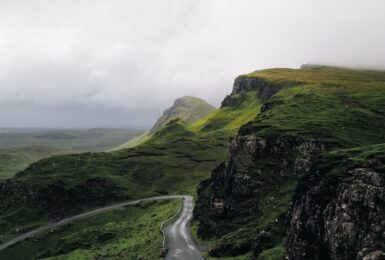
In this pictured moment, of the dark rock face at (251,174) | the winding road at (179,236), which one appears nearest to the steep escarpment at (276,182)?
the dark rock face at (251,174)

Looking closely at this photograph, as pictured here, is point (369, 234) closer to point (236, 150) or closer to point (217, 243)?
point (217, 243)

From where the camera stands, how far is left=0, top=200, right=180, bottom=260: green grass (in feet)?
349

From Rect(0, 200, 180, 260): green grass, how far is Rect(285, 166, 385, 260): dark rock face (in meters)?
35.0

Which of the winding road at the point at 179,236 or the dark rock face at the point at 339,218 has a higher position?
the dark rock face at the point at 339,218

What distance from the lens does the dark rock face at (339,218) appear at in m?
54.8

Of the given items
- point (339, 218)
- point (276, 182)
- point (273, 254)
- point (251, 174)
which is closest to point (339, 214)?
point (339, 218)

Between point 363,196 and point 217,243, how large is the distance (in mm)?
33435

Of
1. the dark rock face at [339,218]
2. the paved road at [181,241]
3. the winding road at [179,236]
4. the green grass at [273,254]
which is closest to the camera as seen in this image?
the dark rock face at [339,218]

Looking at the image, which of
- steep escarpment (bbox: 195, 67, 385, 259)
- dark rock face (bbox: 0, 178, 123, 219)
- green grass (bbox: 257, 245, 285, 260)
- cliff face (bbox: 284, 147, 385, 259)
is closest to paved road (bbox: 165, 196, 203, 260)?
steep escarpment (bbox: 195, 67, 385, 259)

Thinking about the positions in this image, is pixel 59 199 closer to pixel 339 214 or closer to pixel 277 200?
pixel 277 200

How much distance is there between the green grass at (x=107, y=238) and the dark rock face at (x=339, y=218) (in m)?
35.0

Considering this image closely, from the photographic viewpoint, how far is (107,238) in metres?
135

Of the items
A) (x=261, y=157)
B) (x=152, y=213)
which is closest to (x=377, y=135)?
(x=261, y=157)

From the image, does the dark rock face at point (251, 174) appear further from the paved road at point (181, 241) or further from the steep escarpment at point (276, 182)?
the paved road at point (181, 241)
